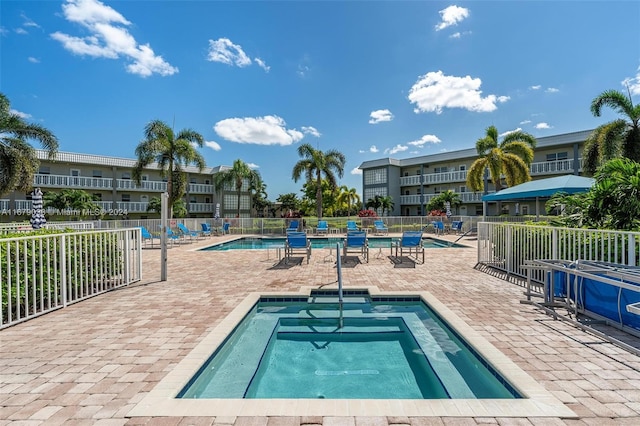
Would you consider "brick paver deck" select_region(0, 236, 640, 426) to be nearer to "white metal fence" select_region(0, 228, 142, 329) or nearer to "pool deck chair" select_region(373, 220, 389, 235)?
"white metal fence" select_region(0, 228, 142, 329)

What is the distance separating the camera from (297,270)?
28.1ft

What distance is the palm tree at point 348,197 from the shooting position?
39.9m

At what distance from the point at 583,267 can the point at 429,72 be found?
15.3 metres

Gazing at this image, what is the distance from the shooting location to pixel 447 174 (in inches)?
1363

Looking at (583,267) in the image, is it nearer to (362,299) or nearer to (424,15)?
(362,299)

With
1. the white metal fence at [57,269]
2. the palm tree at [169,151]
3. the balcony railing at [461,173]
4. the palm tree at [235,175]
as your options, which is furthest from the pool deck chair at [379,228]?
the palm tree at [235,175]

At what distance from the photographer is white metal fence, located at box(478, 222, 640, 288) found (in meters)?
4.75

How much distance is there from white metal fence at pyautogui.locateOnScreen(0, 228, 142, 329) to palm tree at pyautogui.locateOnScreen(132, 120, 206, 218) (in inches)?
625

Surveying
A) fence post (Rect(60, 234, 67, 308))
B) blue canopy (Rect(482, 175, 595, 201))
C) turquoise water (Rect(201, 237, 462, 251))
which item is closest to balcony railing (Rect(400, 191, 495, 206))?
turquoise water (Rect(201, 237, 462, 251))

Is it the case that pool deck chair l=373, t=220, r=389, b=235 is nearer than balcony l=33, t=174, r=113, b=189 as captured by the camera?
Yes

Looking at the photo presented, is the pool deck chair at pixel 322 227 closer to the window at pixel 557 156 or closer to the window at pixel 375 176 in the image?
the window at pixel 375 176

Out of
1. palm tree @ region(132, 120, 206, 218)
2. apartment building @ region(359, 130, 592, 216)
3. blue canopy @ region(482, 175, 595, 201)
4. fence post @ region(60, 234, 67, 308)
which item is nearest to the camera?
fence post @ region(60, 234, 67, 308)

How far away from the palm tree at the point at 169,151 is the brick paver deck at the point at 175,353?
16992mm

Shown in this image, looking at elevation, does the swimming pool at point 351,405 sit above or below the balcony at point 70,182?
below
